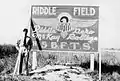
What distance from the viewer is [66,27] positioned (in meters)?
12.0

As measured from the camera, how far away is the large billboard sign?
39.0 ft

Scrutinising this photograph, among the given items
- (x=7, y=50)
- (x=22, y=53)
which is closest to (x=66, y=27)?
(x=22, y=53)

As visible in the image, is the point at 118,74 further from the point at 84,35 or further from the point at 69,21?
the point at 69,21

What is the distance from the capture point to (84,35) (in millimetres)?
11906

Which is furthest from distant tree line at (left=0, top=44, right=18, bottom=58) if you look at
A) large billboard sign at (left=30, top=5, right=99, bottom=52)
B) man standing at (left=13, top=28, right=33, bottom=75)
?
man standing at (left=13, top=28, right=33, bottom=75)

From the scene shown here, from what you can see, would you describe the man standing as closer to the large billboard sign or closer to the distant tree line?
the large billboard sign

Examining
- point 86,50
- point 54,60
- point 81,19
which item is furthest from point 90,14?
point 54,60

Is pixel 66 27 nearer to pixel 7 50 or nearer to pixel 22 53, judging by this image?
pixel 22 53

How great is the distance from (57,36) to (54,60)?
2.24 meters

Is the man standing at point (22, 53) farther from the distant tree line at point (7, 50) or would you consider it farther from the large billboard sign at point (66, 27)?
the distant tree line at point (7, 50)

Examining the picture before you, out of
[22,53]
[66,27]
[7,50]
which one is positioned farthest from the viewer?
[7,50]

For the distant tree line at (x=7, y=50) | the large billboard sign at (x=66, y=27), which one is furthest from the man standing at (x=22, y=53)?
the distant tree line at (x=7, y=50)

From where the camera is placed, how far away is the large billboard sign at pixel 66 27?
11883mm

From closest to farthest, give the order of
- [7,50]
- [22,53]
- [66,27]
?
[22,53] < [66,27] < [7,50]
